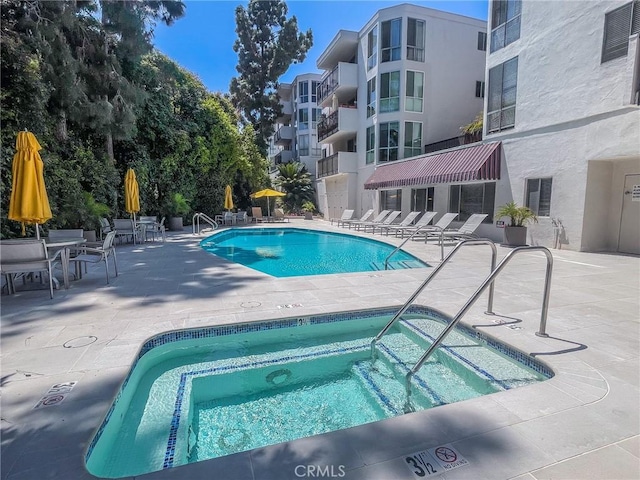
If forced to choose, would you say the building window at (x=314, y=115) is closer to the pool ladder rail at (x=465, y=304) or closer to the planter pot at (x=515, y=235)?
the planter pot at (x=515, y=235)

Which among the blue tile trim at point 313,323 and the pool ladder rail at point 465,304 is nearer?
the pool ladder rail at point 465,304

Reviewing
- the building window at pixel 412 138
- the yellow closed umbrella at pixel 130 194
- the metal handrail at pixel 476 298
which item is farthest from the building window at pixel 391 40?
the metal handrail at pixel 476 298

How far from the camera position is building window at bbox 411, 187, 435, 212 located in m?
17.7

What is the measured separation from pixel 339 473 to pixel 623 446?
1984 millimetres

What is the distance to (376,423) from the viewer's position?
2488 millimetres

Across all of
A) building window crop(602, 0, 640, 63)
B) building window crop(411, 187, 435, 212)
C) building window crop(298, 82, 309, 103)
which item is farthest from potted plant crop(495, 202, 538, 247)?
building window crop(298, 82, 309, 103)

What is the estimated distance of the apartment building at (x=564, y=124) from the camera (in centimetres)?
930

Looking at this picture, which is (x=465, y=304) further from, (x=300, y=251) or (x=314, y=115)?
(x=314, y=115)

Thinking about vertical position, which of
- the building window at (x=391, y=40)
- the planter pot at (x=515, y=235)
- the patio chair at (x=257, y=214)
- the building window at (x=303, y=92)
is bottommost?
the planter pot at (x=515, y=235)

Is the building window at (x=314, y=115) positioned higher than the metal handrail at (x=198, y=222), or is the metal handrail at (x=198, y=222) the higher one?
the building window at (x=314, y=115)

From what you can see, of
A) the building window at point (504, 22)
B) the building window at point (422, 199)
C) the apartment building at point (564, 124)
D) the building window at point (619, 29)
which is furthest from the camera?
the building window at point (422, 199)

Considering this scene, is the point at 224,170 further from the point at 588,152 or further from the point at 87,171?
the point at 588,152

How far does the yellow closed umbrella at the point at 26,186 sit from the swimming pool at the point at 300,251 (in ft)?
16.2

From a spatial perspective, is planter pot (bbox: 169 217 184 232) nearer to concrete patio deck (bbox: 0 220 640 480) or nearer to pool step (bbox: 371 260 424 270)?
concrete patio deck (bbox: 0 220 640 480)
